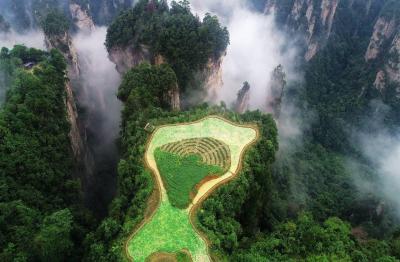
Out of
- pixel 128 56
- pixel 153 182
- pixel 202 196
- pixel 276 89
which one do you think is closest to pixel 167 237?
pixel 202 196

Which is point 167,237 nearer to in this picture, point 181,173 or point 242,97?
point 181,173

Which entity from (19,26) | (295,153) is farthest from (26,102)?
(19,26)

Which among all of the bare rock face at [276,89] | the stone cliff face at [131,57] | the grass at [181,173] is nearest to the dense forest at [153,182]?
the stone cliff face at [131,57]

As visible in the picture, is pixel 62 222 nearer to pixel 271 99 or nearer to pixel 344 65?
pixel 271 99

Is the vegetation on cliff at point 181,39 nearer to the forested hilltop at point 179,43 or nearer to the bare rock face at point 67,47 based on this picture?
the forested hilltop at point 179,43

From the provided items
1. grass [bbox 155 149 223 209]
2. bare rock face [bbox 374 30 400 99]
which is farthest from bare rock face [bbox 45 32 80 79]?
bare rock face [bbox 374 30 400 99]
